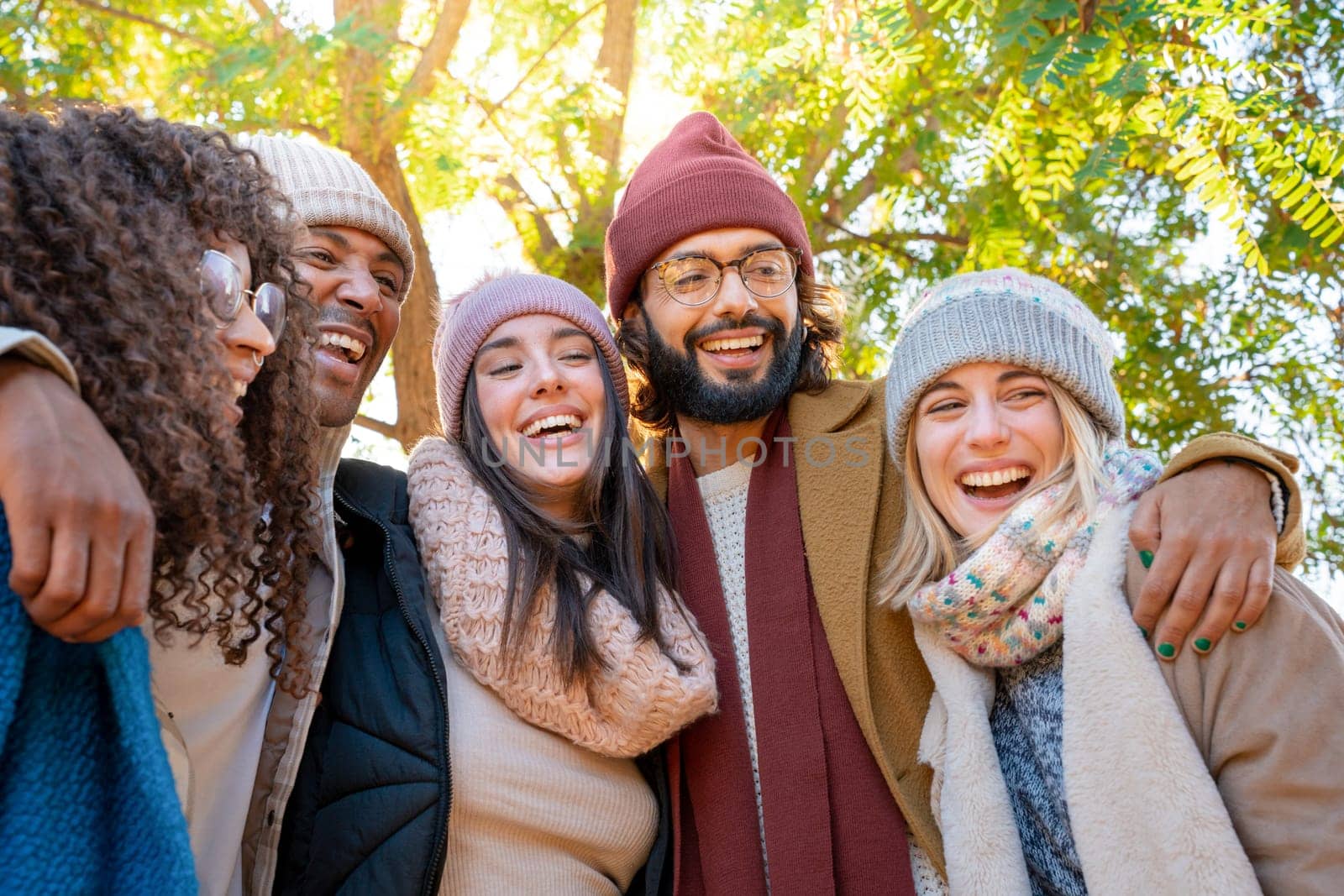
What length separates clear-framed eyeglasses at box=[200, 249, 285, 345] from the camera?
174 centimetres

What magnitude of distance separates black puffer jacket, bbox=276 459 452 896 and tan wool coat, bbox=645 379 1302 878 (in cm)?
96

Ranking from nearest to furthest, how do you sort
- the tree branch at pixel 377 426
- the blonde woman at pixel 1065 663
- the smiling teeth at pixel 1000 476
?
the blonde woman at pixel 1065 663
the smiling teeth at pixel 1000 476
the tree branch at pixel 377 426

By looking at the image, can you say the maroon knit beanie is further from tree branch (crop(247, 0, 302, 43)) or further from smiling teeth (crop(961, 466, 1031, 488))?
tree branch (crop(247, 0, 302, 43))

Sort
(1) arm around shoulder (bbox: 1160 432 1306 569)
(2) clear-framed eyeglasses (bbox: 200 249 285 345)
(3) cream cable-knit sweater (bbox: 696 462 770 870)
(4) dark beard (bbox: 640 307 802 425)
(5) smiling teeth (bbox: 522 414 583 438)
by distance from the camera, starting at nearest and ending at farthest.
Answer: (2) clear-framed eyeglasses (bbox: 200 249 285 345)
(1) arm around shoulder (bbox: 1160 432 1306 569)
(3) cream cable-knit sweater (bbox: 696 462 770 870)
(5) smiling teeth (bbox: 522 414 583 438)
(4) dark beard (bbox: 640 307 802 425)

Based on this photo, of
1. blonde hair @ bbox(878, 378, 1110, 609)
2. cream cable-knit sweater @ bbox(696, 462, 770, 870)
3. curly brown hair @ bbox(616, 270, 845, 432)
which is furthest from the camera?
curly brown hair @ bbox(616, 270, 845, 432)

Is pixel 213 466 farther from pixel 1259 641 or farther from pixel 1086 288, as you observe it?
pixel 1086 288

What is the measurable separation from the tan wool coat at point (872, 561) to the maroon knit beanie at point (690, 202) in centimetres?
66

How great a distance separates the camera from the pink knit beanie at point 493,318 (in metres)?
2.92

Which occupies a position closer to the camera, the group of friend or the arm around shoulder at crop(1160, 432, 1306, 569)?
the group of friend

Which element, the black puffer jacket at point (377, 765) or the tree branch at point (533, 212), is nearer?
the black puffer jacket at point (377, 765)

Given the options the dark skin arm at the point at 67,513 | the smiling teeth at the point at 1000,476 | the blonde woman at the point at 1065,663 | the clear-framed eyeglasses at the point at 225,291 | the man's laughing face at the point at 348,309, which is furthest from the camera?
the man's laughing face at the point at 348,309

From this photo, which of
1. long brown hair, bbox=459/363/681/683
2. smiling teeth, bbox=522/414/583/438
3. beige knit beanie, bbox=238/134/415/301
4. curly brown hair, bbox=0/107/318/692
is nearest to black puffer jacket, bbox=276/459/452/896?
long brown hair, bbox=459/363/681/683

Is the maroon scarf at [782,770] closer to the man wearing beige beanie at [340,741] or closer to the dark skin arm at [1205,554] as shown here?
the man wearing beige beanie at [340,741]

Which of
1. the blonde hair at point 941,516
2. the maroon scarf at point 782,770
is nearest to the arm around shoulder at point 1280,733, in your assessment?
the blonde hair at point 941,516
